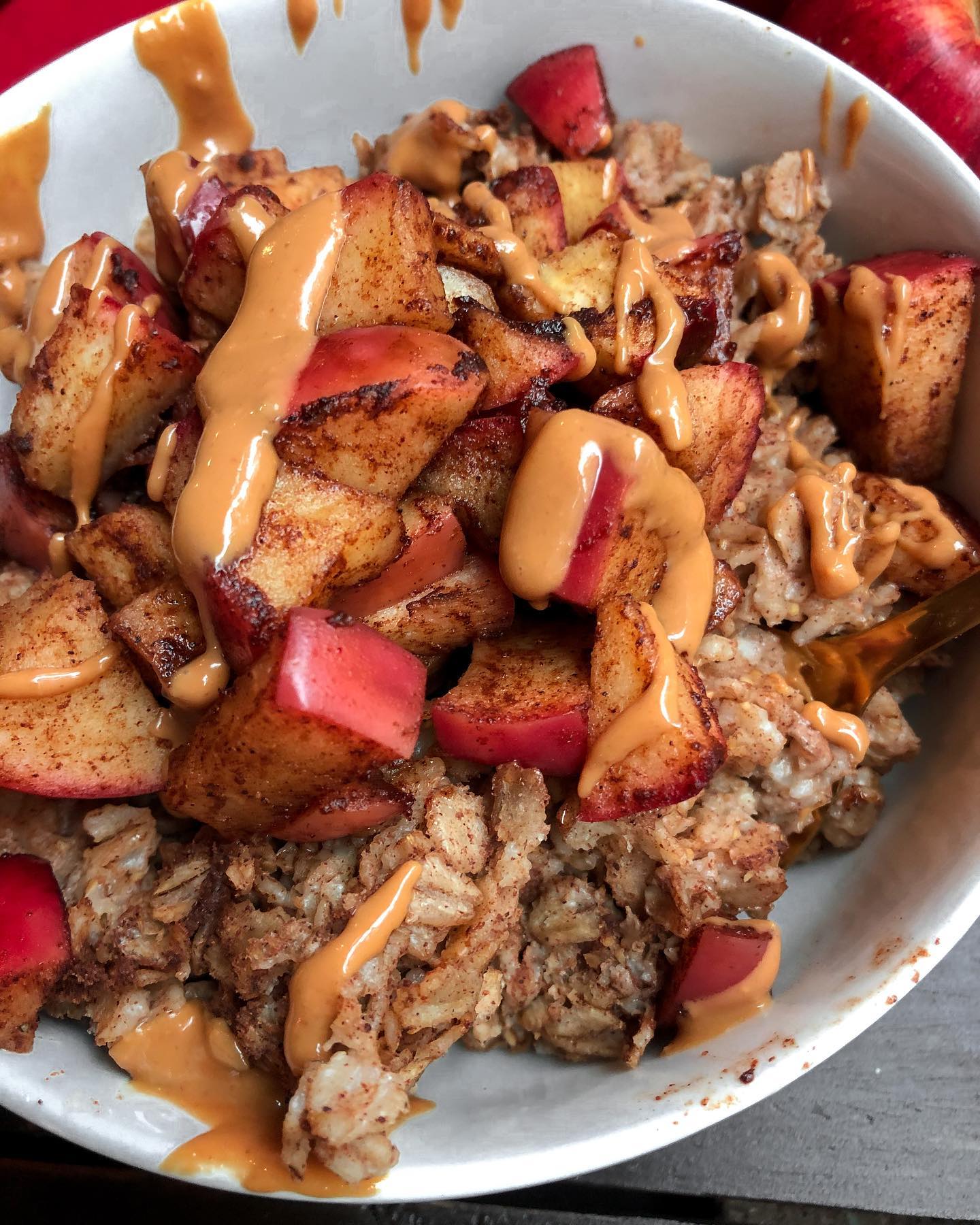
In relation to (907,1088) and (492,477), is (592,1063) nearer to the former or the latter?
(907,1088)

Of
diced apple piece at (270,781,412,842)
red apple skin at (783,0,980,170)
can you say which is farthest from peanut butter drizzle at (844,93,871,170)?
diced apple piece at (270,781,412,842)

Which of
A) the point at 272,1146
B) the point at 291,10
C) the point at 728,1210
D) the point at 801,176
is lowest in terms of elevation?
the point at 728,1210

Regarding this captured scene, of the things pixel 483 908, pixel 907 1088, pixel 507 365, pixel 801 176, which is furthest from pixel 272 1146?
pixel 801 176

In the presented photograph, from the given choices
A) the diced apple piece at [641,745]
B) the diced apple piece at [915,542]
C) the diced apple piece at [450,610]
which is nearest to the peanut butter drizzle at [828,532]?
the diced apple piece at [915,542]

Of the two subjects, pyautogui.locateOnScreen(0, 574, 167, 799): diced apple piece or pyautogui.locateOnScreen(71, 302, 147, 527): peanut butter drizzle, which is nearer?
pyautogui.locateOnScreen(0, 574, 167, 799): diced apple piece

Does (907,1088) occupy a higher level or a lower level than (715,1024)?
lower

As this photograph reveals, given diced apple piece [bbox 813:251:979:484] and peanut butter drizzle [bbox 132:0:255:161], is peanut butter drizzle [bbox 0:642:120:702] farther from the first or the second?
diced apple piece [bbox 813:251:979:484]
